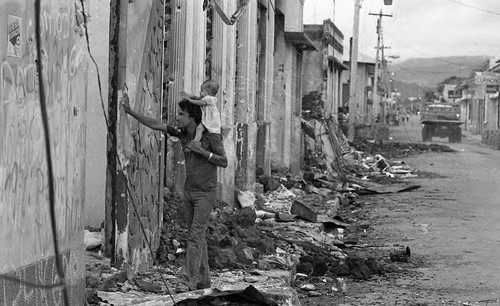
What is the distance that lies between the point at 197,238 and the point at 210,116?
1.07 metres

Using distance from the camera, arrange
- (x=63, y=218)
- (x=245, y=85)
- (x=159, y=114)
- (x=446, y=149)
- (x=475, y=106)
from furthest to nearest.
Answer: (x=475, y=106)
(x=446, y=149)
(x=245, y=85)
(x=159, y=114)
(x=63, y=218)

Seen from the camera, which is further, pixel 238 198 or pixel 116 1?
pixel 238 198

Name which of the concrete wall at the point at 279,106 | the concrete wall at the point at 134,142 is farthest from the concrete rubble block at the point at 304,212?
the concrete wall at the point at 279,106

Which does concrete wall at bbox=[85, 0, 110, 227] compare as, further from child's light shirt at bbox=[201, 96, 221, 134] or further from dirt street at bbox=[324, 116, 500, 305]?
dirt street at bbox=[324, 116, 500, 305]

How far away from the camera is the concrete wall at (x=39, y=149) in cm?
561

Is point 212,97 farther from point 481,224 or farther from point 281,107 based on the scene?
point 281,107

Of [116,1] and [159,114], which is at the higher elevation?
[116,1]

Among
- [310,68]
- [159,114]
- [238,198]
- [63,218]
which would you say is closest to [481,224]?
[238,198]

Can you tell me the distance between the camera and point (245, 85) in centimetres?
1812

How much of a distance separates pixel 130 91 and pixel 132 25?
606 millimetres

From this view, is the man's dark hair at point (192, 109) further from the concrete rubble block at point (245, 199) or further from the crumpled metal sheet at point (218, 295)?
the concrete rubble block at point (245, 199)

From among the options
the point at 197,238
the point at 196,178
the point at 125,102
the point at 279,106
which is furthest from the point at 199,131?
the point at 279,106

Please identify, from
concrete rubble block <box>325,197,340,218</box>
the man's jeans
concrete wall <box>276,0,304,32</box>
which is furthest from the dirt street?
concrete wall <box>276,0,304,32</box>

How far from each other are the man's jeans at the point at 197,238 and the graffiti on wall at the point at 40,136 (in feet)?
5.58
